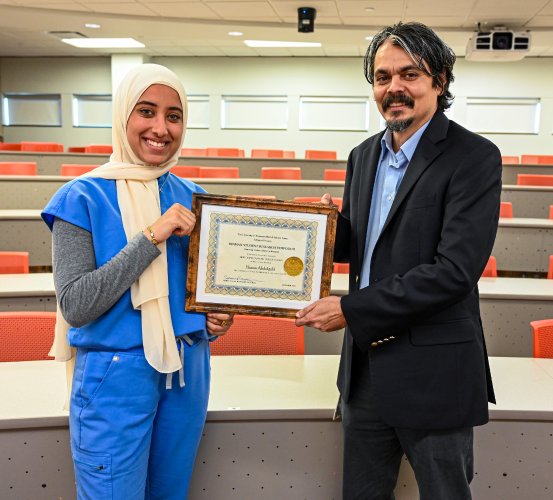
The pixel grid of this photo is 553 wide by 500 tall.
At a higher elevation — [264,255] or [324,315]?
[264,255]

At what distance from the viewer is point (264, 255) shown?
4.81 ft

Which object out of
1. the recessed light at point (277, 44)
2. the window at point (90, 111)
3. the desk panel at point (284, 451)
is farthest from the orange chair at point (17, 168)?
the window at point (90, 111)

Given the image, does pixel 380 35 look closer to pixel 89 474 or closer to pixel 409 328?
pixel 409 328

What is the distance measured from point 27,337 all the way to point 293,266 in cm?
122

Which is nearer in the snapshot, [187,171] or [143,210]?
[143,210]

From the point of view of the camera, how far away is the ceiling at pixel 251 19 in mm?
7766

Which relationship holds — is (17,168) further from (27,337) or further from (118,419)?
(118,419)

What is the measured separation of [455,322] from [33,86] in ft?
46.7

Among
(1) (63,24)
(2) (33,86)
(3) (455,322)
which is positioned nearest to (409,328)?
(3) (455,322)

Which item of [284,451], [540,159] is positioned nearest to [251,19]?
[540,159]

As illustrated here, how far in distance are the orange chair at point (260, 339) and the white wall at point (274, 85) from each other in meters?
10.8

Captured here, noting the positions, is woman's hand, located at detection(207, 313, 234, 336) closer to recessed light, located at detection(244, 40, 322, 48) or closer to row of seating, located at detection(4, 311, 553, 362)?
row of seating, located at detection(4, 311, 553, 362)

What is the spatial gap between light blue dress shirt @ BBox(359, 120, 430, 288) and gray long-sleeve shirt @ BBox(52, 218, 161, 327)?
548 mm

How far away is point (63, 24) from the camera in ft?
31.4
